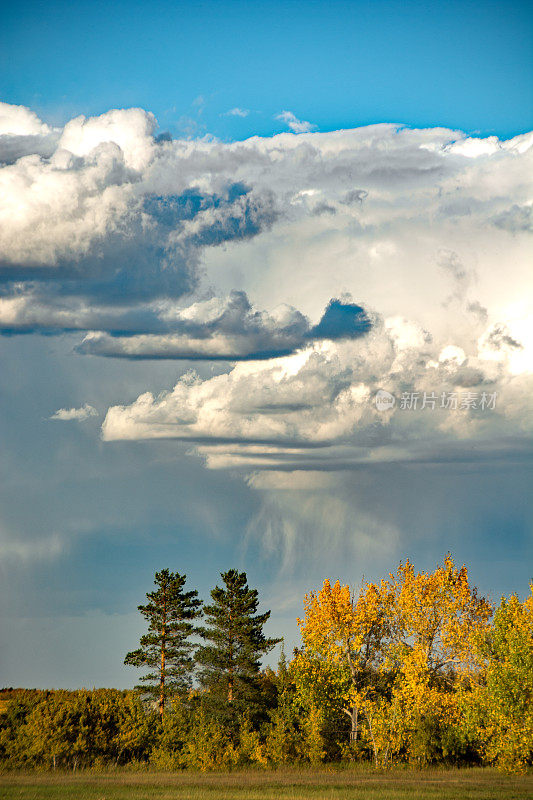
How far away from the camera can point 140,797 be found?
157 ft

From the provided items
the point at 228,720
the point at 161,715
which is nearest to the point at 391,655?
the point at 228,720

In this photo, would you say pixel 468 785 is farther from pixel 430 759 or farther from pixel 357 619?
pixel 357 619

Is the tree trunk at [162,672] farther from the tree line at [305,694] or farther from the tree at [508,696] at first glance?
the tree at [508,696]

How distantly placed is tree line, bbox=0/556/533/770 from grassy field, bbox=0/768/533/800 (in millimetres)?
2933

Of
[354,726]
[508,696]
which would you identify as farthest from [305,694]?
[508,696]

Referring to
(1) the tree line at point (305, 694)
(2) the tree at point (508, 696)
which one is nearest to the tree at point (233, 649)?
(1) the tree line at point (305, 694)

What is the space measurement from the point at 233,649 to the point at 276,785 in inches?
773

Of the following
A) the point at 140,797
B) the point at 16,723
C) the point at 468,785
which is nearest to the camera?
the point at 140,797

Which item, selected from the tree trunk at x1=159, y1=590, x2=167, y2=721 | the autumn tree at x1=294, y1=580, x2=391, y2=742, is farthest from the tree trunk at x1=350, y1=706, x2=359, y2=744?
the tree trunk at x1=159, y1=590, x2=167, y2=721

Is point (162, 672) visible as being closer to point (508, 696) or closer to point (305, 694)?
point (305, 694)

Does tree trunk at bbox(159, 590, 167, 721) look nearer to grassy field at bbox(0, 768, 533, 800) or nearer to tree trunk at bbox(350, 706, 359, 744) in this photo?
grassy field at bbox(0, 768, 533, 800)

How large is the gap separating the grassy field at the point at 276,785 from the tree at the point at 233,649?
10468mm

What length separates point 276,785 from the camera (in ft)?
185

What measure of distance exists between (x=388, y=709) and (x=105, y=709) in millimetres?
20800
